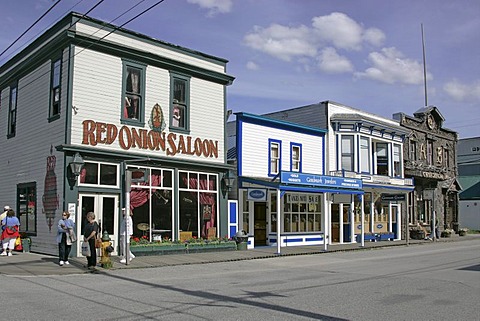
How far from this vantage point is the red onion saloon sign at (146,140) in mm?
18438

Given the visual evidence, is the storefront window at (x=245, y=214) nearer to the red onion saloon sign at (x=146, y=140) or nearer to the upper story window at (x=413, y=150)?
the red onion saloon sign at (x=146, y=140)

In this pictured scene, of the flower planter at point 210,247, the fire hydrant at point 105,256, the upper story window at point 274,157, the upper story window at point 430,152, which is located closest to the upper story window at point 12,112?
the flower planter at point 210,247

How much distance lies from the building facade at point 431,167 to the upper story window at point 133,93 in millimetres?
20977

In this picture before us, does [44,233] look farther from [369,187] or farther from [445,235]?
[445,235]

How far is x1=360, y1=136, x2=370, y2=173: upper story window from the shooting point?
30.5 m

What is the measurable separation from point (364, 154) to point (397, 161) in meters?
4.68

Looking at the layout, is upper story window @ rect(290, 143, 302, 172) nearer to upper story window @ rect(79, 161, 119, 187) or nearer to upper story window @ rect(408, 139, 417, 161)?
upper story window @ rect(79, 161, 119, 187)

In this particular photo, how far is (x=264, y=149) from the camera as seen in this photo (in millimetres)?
25391

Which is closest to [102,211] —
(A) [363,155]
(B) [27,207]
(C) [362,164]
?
(B) [27,207]

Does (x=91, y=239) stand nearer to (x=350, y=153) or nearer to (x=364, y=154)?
(x=350, y=153)

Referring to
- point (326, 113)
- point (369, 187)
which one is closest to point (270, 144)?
point (326, 113)

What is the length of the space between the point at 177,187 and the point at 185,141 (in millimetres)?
1918

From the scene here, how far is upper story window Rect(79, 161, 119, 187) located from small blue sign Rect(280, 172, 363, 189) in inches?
274

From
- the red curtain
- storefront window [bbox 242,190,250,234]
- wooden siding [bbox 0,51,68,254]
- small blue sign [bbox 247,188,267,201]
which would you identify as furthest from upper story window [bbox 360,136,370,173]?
wooden siding [bbox 0,51,68,254]
